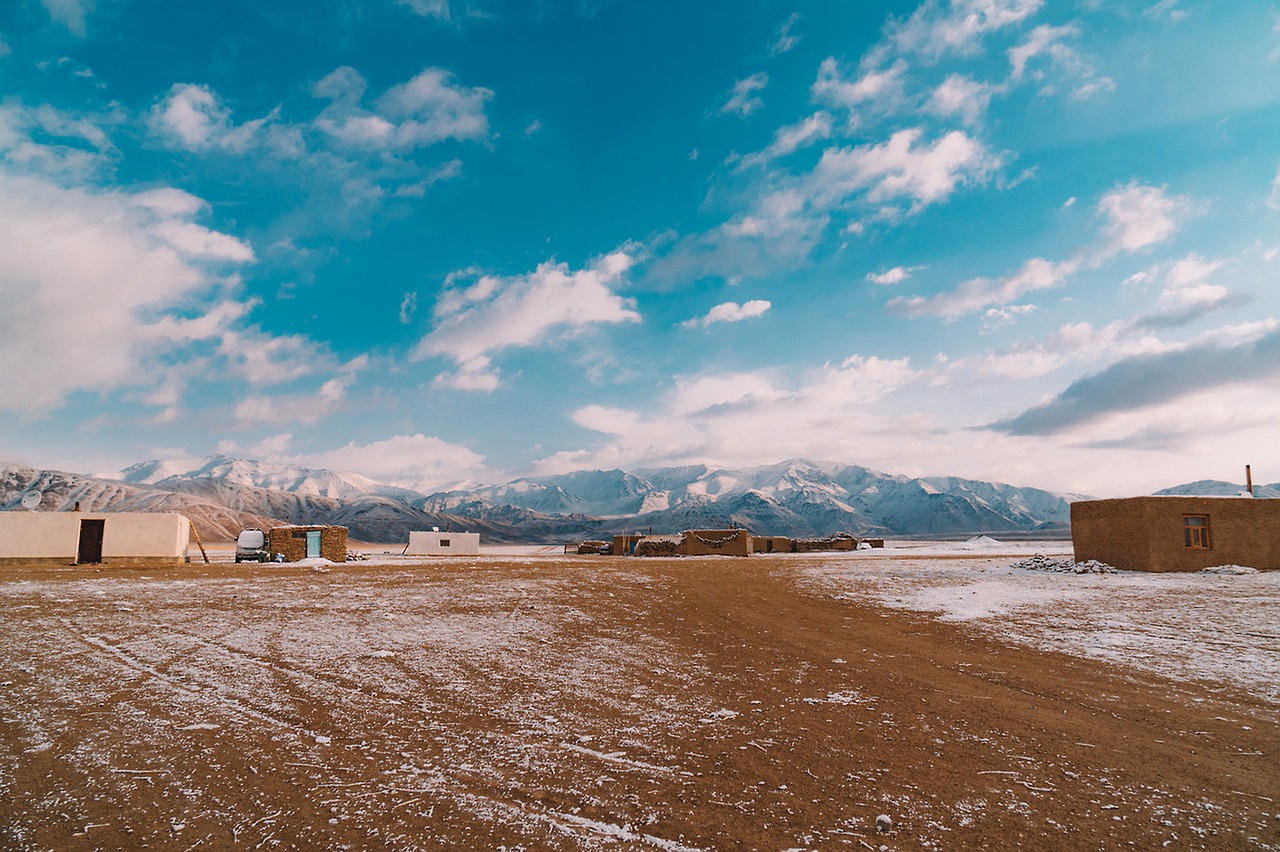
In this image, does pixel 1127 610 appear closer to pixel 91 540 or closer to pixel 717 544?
pixel 717 544

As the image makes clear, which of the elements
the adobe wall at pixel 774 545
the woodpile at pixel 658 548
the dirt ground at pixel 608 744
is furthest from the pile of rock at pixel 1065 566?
the adobe wall at pixel 774 545

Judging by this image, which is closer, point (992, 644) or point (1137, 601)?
point (992, 644)

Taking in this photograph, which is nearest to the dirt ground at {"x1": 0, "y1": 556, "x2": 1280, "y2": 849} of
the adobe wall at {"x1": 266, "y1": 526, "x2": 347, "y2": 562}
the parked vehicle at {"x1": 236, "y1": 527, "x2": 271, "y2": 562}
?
the parked vehicle at {"x1": 236, "y1": 527, "x2": 271, "y2": 562}

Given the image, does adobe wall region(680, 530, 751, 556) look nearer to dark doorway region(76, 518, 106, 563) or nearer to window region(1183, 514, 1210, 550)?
window region(1183, 514, 1210, 550)

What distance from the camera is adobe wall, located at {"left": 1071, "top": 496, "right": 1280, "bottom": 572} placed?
27359 mm

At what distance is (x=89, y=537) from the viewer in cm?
3500

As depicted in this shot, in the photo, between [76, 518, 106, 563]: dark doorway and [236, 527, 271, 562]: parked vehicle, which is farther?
[236, 527, 271, 562]: parked vehicle

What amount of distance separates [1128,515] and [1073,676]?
24912 millimetres

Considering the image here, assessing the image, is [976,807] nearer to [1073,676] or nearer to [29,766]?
[1073,676]

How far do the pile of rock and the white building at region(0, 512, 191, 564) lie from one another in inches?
1874

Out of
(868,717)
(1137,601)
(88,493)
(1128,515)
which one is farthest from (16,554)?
(88,493)

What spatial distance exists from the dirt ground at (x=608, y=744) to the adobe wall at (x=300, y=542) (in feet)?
108

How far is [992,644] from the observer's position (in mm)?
12203

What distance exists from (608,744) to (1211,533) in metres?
34.1
